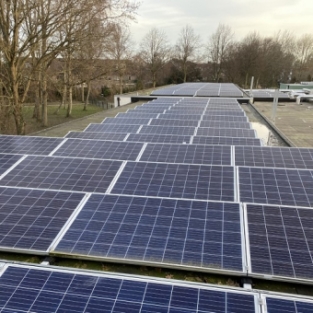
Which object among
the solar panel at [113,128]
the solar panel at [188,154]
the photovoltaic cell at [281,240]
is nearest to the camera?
the photovoltaic cell at [281,240]

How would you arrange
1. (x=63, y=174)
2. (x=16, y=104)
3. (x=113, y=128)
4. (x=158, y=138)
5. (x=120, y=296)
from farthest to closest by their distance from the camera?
(x=16, y=104)
(x=113, y=128)
(x=158, y=138)
(x=63, y=174)
(x=120, y=296)

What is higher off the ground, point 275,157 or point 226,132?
point 275,157

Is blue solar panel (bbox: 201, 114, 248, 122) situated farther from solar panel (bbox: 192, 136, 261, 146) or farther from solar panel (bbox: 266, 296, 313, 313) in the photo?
solar panel (bbox: 266, 296, 313, 313)

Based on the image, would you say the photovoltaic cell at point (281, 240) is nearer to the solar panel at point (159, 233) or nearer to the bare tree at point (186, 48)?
the solar panel at point (159, 233)

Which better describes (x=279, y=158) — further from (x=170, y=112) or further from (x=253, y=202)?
(x=170, y=112)

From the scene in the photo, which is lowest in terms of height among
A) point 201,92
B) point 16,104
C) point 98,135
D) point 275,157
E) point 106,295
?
point 98,135

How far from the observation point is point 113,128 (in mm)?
15477

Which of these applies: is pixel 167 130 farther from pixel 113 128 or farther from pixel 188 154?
pixel 188 154

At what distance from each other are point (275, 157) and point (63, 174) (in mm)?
6542

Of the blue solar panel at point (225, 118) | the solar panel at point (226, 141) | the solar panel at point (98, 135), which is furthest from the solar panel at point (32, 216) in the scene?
the blue solar panel at point (225, 118)

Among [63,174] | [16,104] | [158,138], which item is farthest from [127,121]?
[63,174]

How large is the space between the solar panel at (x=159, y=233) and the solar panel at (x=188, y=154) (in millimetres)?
3230

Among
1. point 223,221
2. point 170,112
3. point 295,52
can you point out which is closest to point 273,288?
point 223,221

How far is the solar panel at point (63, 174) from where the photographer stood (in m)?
7.01
